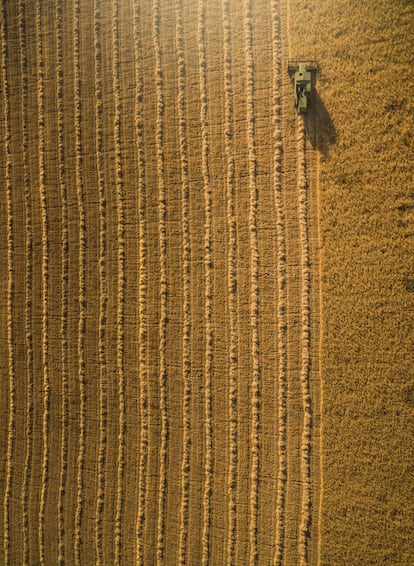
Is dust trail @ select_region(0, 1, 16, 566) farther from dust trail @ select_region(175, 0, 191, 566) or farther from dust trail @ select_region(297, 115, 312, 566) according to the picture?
dust trail @ select_region(297, 115, 312, 566)

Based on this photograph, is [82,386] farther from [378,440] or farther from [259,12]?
[259,12]

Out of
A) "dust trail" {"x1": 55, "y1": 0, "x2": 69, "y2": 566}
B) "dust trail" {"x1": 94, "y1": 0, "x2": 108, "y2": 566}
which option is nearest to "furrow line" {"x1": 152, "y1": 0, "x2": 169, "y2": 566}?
"dust trail" {"x1": 94, "y1": 0, "x2": 108, "y2": 566}

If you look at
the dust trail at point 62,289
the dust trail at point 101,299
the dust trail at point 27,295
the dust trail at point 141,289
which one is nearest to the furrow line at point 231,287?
the dust trail at point 141,289

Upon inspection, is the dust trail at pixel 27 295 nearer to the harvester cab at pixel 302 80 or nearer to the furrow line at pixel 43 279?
the furrow line at pixel 43 279

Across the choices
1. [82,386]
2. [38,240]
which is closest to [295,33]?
[38,240]

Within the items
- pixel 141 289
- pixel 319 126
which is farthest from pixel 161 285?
pixel 319 126

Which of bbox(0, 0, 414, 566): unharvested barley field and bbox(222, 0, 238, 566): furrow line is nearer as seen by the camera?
bbox(0, 0, 414, 566): unharvested barley field

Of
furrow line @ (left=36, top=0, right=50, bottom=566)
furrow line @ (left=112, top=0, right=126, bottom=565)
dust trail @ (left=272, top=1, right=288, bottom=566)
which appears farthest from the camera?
furrow line @ (left=36, top=0, right=50, bottom=566)

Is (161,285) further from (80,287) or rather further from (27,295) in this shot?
(27,295)

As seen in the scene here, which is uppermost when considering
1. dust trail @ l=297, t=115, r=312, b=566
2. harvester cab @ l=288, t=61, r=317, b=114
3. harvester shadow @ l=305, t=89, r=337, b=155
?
harvester cab @ l=288, t=61, r=317, b=114
